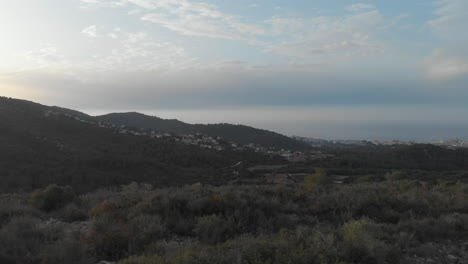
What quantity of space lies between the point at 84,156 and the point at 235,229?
31.8 metres

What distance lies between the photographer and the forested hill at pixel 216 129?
74.5 m

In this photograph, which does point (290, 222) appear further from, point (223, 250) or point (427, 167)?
point (427, 167)

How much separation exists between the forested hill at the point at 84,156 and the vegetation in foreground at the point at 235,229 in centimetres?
1807

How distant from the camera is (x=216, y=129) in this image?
80.7 meters

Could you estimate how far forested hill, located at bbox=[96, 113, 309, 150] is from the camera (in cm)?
7450

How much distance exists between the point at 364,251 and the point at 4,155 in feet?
109

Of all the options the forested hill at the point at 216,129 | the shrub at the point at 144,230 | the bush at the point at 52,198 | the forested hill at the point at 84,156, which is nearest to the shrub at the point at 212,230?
the shrub at the point at 144,230

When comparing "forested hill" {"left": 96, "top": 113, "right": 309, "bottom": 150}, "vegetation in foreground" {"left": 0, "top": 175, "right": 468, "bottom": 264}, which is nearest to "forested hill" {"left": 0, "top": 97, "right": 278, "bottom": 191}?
"vegetation in foreground" {"left": 0, "top": 175, "right": 468, "bottom": 264}

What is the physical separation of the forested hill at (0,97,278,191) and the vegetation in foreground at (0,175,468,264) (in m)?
18.1

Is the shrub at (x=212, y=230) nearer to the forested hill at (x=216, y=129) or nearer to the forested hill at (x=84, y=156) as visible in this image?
the forested hill at (x=84, y=156)

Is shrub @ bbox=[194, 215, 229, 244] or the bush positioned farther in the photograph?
the bush

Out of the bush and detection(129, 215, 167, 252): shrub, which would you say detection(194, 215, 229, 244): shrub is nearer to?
detection(129, 215, 167, 252): shrub

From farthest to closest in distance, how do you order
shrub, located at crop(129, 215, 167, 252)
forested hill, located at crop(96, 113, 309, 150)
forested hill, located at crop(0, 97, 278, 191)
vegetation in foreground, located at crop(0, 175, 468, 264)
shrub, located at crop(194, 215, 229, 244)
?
forested hill, located at crop(96, 113, 309, 150) < forested hill, located at crop(0, 97, 278, 191) < shrub, located at crop(194, 215, 229, 244) < shrub, located at crop(129, 215, 167, 252) < vegetation in foreground, located at crop(0, 175, 468, 264)

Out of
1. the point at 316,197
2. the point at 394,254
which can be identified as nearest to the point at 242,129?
the point at 316,197
